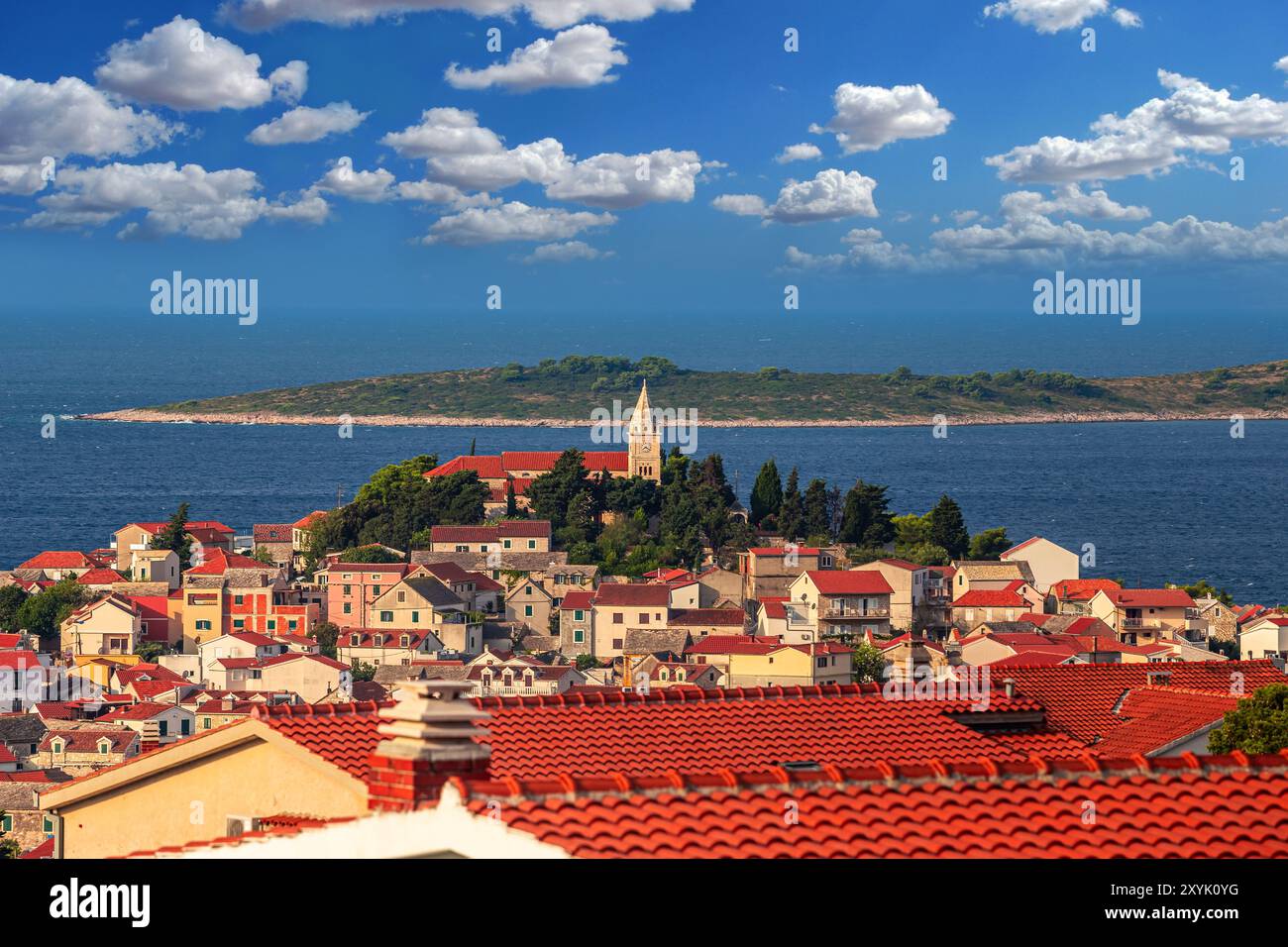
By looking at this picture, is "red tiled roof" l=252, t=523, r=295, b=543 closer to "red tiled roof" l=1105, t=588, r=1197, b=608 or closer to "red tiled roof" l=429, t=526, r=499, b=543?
"red tiled roof" l=429, t=526, r=499, b=543

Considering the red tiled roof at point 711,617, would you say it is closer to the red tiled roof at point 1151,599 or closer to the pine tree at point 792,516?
the red tiled roof at point 1151,599

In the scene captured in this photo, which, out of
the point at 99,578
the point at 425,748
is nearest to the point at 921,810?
the point at 425,748

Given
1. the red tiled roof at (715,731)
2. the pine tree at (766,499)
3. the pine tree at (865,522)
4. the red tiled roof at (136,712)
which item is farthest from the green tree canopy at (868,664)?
the red tiled roof at (715,731)

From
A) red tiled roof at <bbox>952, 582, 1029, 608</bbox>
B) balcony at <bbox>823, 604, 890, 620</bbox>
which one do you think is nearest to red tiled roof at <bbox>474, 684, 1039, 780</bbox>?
balcony at <bbox>823, 604, 890, 620</bbox>

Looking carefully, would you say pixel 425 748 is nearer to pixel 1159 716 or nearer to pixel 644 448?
pixel 1159 716
